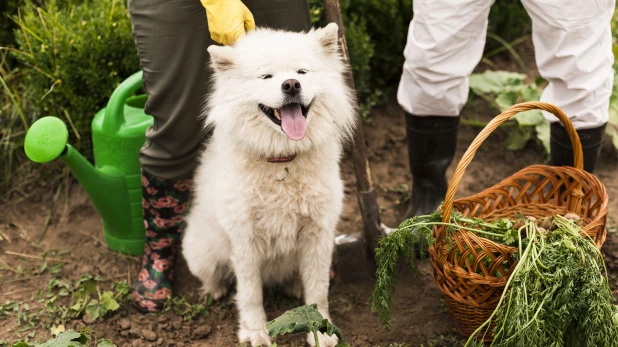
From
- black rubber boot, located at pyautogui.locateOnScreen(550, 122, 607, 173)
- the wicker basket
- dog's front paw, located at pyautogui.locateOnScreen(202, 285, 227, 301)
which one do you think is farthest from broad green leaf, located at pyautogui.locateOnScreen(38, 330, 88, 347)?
black rubber boot, located at pyautogui.locateOnScreen(550, 122, 607, 173)

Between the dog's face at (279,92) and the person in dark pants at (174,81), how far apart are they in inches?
5.0

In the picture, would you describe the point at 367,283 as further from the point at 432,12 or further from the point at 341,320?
the point at 432,12

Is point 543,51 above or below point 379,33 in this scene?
above

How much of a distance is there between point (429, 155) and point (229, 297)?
1.16 m

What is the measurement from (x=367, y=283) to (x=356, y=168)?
0.56 m

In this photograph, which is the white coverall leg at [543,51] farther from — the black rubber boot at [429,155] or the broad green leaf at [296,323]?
the broad green leaf at [296,323]

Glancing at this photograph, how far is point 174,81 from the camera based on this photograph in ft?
8.78

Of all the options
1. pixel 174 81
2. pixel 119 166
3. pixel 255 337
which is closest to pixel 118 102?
pixel 119 166

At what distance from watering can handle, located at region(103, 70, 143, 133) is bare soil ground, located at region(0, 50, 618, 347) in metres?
0.71

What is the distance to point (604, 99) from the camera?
2.77m

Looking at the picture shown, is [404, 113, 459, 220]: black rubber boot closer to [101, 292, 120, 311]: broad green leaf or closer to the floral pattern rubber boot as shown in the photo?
the floral pattern rubber boot

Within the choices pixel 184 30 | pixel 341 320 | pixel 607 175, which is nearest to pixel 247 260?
pixel 341 320

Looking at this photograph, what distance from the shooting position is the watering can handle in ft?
9.82

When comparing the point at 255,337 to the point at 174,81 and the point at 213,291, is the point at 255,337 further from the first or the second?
the point at 174,81
